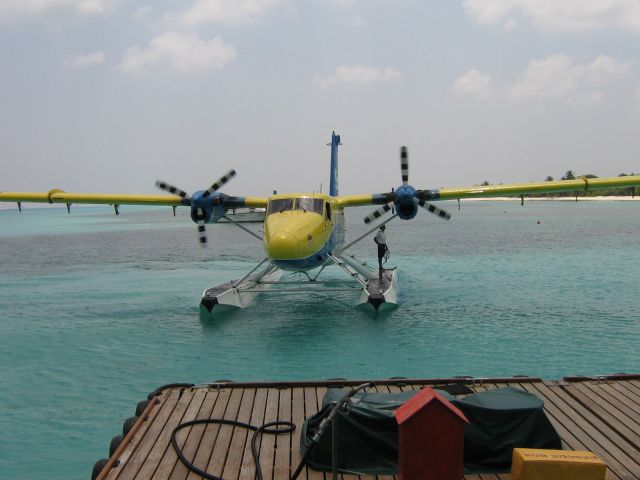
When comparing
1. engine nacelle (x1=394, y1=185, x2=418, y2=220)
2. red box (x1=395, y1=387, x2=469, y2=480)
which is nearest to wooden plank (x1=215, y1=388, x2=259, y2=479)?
red box (x1=395, y1=387, x2=469, y2=480)

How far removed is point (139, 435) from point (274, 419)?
5.55 feet

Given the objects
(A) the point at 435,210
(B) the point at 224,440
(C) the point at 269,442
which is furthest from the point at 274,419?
(A) the point at 435,210

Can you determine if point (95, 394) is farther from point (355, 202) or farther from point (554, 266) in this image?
point (554, 266)

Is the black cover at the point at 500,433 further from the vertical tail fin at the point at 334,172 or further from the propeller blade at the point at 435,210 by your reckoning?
the vertical tail fin at the point at 334,172

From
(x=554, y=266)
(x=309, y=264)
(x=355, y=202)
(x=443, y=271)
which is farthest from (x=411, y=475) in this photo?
(x=554, y=266)

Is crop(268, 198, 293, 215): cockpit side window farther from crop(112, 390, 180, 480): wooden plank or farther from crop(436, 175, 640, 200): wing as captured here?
crop(112, 390, 180, 480): wooden plank

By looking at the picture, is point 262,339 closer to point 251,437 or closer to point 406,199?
point 406,199

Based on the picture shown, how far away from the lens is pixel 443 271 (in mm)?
27172

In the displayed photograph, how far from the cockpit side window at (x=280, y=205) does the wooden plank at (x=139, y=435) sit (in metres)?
9.64

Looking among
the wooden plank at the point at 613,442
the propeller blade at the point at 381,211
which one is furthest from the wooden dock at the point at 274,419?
the propeller blade at the point at 381,211

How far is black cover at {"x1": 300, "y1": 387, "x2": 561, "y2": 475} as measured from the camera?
5.54 meters

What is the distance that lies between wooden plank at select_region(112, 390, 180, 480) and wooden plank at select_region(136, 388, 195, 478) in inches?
1.8

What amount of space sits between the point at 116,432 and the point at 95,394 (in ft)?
6.67

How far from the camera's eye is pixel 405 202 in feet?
56.8
